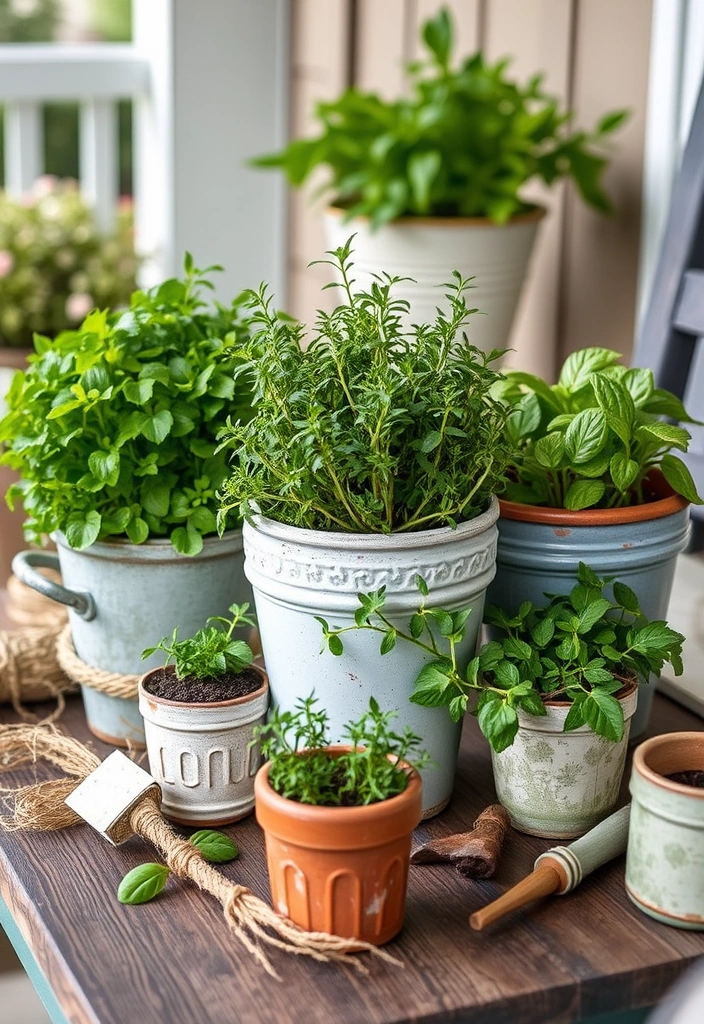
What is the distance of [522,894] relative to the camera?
902 millimetres

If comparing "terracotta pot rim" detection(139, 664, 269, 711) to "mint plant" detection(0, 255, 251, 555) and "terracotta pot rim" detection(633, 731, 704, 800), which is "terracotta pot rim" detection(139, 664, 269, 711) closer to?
"mint plant" detection(0, 255, 251, 555)

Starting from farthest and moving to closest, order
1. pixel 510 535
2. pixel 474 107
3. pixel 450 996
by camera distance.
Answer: pixel 474 107, pixel 510 535, pixel 450 996

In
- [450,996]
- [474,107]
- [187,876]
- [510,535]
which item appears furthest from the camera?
[474,107]

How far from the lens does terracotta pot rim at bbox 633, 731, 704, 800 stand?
85cm

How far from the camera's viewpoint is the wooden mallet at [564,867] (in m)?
0.89

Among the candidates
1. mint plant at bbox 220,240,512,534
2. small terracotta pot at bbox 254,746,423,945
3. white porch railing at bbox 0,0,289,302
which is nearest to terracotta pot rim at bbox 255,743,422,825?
small terracotta pot at bbox 254,746,423,945

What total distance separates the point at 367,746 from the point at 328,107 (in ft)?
4.27

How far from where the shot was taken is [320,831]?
2.74 feet

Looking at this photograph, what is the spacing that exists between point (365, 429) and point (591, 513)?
0.23 metres

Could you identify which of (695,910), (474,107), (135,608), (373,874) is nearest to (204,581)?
(135,608)

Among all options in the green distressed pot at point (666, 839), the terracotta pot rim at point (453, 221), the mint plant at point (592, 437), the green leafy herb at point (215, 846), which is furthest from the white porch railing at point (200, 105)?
the green distressed pot at point (666, 839)

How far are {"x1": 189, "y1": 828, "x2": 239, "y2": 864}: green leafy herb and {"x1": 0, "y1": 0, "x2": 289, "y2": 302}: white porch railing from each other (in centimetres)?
200

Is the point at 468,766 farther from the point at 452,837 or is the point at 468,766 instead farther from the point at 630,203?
the point at 630,203

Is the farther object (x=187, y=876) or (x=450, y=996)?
(x=187, y=876)
